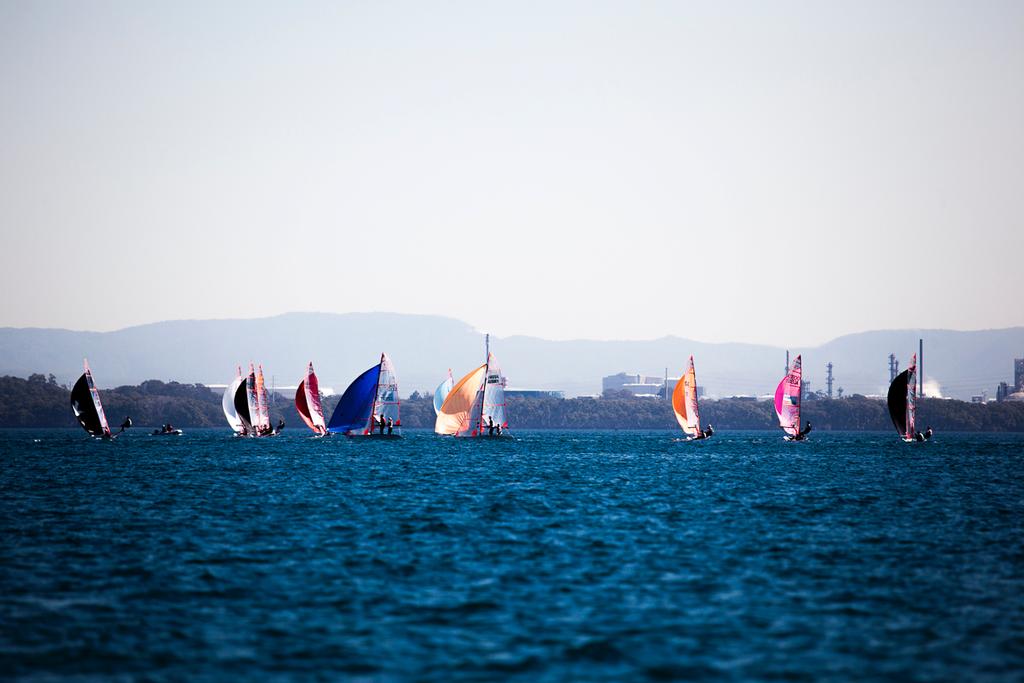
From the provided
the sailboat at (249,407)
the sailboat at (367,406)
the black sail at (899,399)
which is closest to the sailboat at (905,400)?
the black sail at (899,399)

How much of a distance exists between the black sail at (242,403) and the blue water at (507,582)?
74527 mm

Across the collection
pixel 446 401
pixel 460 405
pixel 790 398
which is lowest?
pixel 460 405

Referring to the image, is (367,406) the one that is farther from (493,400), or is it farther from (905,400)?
(905,400)

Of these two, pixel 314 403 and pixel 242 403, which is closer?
pixel 314 403

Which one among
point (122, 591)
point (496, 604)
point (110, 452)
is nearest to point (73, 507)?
point (122, 591)

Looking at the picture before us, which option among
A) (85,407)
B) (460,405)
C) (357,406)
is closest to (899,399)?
(460,405)

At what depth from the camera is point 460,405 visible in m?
127

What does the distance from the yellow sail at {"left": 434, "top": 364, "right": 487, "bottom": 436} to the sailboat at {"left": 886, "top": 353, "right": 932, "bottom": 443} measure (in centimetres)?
4829

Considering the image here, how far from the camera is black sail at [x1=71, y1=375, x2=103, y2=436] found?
392 ft

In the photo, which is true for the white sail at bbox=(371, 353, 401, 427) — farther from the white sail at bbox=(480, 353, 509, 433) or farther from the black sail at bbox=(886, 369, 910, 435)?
the black sail at bbox=(886, 369, 910, 435)

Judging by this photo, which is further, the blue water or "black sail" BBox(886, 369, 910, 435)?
"black sail" BBox(886, 369, 910, 435)

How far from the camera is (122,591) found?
104 feet

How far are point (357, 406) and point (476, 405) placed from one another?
13042 millimetres

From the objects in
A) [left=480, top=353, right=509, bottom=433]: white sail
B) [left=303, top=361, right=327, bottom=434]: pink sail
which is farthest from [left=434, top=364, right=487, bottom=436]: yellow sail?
[left=303, top=361, right=327, bottom=434]: pink sail
